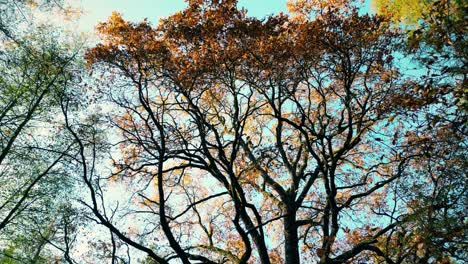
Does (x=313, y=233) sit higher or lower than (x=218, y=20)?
lower

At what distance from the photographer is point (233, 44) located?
11.0m

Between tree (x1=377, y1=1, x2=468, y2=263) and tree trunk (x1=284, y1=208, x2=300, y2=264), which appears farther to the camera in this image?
tree trunk (x1=284, y1=208, x2=300, y2=264)

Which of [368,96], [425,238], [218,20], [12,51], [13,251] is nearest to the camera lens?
[425,238]

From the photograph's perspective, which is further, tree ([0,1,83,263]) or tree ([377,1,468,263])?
tree ([0,1,83,263])

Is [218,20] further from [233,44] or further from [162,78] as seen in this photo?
[162,78]

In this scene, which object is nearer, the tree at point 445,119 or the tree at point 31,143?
the tree at point 445,119

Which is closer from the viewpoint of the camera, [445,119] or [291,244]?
[445,119]

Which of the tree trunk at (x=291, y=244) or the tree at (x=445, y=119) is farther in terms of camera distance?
the tree trunk at (x=291, y=244)

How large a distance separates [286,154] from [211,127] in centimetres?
418

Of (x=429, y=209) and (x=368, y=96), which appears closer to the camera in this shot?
(x=429, y=209)

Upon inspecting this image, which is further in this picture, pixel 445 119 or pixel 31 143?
pixel 31 143

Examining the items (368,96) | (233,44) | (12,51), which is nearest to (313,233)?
(368,96)

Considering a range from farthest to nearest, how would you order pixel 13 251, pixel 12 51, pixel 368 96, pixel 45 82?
pixel 13 251, pixel 45 82, pixel 12 51, pixel 368 96

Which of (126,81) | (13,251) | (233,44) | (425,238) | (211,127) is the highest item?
(233,44)
